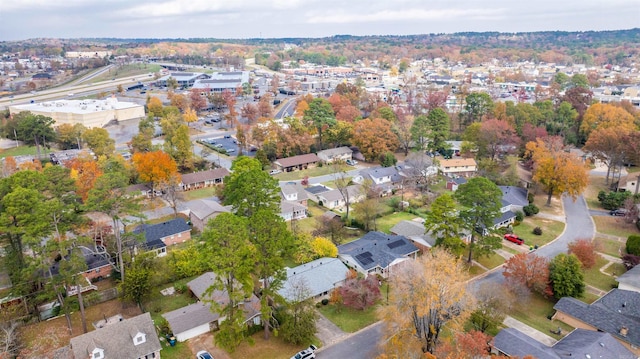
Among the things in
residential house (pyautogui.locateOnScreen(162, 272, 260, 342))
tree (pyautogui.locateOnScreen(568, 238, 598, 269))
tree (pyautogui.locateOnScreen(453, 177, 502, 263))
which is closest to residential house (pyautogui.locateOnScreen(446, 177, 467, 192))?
tree (pyautogui.locateOnScreen(453, 177, 502, 263))

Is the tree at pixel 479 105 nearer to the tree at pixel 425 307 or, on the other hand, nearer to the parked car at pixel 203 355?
the tree at pixel 425 307

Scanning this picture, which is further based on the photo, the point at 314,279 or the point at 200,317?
the point at 314,279

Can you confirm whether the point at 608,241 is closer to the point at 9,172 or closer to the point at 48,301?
the point at 48,301

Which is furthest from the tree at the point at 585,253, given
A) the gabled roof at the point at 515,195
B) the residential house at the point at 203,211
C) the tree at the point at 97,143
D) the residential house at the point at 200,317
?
the tree at the point at 97,143

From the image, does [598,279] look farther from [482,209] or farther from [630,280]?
[482,209]

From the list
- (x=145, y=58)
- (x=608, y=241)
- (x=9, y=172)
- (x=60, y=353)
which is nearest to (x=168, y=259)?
(x=60, y=353)

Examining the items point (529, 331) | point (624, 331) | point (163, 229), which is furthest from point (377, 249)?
point (163, 229)
